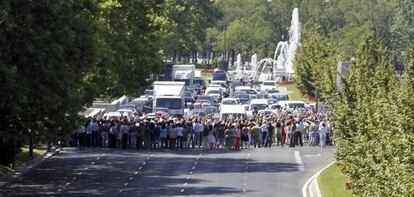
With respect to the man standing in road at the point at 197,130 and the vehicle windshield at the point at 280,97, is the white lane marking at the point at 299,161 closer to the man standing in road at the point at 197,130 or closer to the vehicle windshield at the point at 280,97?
the man standing in road at the point at 197,130

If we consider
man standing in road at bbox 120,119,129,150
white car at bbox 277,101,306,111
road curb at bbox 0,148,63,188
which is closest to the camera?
road curb at bbox 0,148,63,188

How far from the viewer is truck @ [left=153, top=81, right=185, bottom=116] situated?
7706cm

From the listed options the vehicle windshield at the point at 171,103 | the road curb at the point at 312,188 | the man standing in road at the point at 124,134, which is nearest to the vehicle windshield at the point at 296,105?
the vehicle windshield at the point at 171,103

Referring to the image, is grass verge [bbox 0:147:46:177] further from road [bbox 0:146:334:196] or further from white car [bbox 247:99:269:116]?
white car [bbox 247:99:269:116]

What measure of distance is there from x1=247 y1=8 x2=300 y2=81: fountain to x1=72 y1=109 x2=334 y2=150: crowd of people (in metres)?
62.8

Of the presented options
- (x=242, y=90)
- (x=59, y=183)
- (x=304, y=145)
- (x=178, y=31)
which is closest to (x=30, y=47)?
(x=59, y=183)

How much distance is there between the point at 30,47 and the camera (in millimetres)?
38438

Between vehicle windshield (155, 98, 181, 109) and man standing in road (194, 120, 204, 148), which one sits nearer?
man standing in road (194, 120, 204, 148)

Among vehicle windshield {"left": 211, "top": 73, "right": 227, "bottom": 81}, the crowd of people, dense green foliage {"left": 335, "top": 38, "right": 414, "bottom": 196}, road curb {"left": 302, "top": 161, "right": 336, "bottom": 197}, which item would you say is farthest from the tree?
dense green foliage {"left": 335, "top": 38, "right": 414, "bottom": 196}

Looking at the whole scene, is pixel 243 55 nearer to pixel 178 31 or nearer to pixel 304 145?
pixel 178 31

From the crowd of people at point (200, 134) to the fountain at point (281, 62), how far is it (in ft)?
206

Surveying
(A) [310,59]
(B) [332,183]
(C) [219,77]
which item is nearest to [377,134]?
(B) [332,183]

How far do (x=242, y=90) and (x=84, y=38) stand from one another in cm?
5325

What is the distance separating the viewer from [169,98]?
77.6 meters
